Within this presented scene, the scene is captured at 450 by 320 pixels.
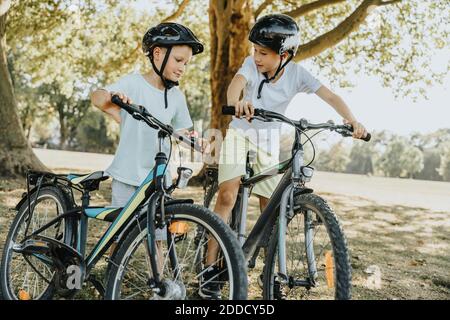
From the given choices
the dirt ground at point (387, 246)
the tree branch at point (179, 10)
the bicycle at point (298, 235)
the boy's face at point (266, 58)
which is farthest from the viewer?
the tree branch at point (179, 10)

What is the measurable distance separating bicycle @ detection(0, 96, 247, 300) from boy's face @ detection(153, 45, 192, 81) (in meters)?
0.58

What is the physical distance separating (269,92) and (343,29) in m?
8.60

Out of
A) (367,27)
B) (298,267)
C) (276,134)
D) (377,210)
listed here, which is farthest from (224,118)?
(298,267)

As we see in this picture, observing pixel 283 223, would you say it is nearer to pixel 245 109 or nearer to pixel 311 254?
pixel 311 254

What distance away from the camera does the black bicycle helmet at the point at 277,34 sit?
3.46m

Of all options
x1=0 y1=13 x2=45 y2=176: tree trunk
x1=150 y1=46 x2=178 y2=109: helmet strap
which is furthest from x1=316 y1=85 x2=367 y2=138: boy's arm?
x1=0 y1=13 x2=45 y2=176: tree trunk

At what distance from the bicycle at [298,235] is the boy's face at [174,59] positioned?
0.56m

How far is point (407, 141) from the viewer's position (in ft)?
223

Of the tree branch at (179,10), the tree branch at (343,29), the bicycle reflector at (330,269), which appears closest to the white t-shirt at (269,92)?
the bicycle reflector at (330,269)

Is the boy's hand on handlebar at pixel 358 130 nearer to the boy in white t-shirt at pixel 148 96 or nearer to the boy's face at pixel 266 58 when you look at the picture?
the boy's face at pixel 266 58

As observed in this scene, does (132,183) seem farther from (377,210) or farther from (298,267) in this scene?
(377,210)

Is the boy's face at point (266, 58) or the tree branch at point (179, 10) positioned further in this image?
the tree branch at point (179, 10)

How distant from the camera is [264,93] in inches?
146

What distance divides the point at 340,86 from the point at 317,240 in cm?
1451
